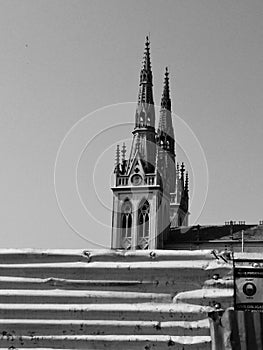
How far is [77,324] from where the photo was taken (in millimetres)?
5926

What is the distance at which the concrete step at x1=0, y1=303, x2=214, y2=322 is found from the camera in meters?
5.79

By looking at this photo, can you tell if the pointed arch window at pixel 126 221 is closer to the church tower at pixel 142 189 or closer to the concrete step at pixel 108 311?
the church tower at pixel 142 189

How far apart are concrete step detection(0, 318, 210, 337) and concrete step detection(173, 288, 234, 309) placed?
0.19m

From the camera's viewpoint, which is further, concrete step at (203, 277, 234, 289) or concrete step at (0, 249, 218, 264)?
concrete step at (0, 249, 218, 264)

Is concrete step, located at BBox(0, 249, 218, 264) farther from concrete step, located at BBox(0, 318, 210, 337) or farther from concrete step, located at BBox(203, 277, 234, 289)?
concrete step, located at BBox(0, 318, 210, 337)

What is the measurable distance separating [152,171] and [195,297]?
190ft

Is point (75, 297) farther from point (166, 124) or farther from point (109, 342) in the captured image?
point (166, 124)

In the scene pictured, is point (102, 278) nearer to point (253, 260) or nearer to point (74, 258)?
point (74, 258)

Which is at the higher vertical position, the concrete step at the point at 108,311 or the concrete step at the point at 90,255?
the concrete step at the point at 90,255

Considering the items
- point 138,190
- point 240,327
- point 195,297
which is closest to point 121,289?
point 195,297

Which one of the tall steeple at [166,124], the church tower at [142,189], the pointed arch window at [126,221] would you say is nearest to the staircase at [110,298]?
the church tower at [142,189]

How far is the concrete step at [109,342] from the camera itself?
18.6 ft

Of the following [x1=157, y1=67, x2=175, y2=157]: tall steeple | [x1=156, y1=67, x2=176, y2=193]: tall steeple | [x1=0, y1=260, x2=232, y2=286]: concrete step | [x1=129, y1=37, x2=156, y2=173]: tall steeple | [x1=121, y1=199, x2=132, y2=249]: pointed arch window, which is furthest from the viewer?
[x1=157, y1=67, x2=175, y2=157]: tall steeple

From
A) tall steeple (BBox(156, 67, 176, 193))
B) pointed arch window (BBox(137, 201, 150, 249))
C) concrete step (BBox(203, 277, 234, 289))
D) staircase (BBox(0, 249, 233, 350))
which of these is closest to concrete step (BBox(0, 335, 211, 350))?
staircase (BBox(0, 249, 233, 350))
